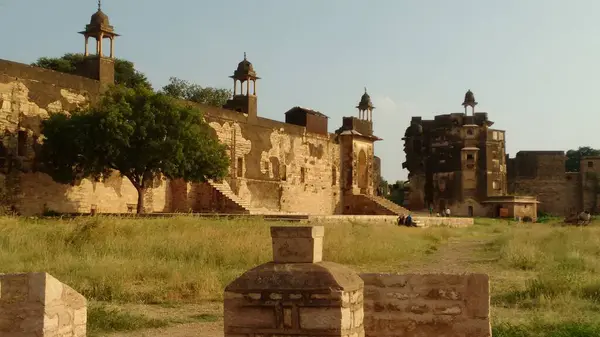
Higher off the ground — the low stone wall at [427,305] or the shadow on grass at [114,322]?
Answer: the low stone wall at [427,305]

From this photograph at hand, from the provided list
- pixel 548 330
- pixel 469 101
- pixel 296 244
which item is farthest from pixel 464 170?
pixel 296 244

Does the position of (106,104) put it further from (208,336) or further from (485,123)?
(485,123)

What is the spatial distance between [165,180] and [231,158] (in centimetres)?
443

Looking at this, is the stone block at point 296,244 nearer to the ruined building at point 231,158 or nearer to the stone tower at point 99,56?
the ruined building at point 231,158

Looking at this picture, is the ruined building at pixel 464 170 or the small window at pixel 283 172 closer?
the small window at pixel 283 172

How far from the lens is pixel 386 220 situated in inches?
1184

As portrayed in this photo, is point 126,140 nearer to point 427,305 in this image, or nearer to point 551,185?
point 427,305

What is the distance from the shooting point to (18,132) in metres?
21.8

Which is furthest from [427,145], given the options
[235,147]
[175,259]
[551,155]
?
[175,259]

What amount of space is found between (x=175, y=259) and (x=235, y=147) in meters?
19.5

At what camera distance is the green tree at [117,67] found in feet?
142

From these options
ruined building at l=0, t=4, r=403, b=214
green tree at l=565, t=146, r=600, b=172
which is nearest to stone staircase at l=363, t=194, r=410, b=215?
ruined building at l=0, t=4, r=403, b=214

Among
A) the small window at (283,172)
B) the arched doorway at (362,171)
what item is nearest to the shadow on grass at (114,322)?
the small window at (283,172)

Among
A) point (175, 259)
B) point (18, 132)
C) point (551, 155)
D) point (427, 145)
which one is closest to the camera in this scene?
point (175, 259)
